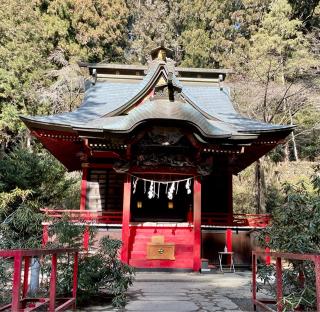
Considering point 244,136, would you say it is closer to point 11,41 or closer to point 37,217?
point 37,217

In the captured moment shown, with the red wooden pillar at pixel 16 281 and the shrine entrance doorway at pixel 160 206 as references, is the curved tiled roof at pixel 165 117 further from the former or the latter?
the red wooden pillar at pixel 16 281

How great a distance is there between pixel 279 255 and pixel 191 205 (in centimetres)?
835

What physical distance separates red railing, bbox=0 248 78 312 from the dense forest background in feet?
18.3

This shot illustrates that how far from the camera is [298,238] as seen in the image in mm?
4258

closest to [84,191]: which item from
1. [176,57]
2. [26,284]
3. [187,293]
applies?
[187,293]

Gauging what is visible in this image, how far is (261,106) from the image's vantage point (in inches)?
661

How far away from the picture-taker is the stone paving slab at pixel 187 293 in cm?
576

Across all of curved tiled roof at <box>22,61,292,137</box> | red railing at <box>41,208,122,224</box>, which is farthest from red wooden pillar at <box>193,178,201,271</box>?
red railing at <box>41,208,122,224</box>

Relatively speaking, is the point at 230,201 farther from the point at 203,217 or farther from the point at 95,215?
the point at 95,215

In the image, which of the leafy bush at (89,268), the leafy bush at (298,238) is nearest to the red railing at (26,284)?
the leafy bush at (89,268)

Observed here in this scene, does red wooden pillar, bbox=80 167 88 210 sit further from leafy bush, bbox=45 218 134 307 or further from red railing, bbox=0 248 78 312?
red railing, bbox=0 248 78 312

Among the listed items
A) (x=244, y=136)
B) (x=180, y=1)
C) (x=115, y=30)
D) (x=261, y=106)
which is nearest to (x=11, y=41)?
(x=115, y=30)

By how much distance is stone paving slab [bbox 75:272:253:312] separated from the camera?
18.9 ft

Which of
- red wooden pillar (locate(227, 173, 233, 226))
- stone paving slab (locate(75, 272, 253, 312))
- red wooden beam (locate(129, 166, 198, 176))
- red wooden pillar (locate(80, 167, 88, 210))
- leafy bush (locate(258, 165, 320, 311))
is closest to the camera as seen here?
leafy bush (locate(258, 165, 320, 311))
